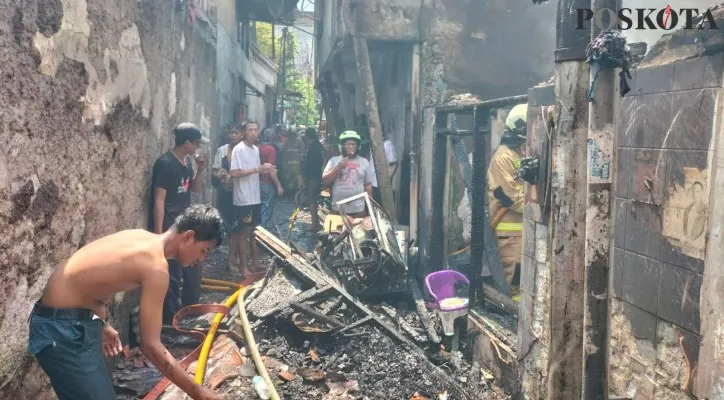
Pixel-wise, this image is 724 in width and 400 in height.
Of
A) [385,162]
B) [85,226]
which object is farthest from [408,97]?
[85,226]

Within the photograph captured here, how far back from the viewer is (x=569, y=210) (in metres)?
2.69

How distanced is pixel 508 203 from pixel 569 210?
269 centimetres

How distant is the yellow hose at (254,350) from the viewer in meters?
3.85

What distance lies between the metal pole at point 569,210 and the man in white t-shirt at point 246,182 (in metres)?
5.24

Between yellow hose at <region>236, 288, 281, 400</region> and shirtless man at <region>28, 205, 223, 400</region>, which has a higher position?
shirtless man at <region>28, 205, 223, 400</region>

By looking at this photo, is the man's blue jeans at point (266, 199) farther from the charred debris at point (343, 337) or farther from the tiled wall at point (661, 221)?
the tiled wall at point (661, 221)

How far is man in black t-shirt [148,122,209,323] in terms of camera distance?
17.3 feet

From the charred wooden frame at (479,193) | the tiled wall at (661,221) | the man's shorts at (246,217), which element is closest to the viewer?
the tiled wall at (661,221)

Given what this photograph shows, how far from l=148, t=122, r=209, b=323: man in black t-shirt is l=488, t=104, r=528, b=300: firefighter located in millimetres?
2958

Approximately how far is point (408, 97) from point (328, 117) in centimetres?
785

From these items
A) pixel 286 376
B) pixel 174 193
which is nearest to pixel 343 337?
pixel 286 376

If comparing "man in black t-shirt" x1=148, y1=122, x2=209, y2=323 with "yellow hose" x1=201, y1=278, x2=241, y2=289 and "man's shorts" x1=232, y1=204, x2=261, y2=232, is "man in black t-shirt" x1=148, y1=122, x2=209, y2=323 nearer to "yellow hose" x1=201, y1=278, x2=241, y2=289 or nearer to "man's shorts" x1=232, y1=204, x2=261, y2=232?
"yellow hose" x1=201, y1=278, x2=241, y2=289

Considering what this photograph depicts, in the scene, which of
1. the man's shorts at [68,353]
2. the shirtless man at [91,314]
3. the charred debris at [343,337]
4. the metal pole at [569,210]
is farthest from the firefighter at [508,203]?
the man's shorts at [68,353]

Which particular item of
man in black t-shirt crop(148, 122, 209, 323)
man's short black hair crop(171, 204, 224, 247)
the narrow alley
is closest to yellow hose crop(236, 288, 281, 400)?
the narrow alley
